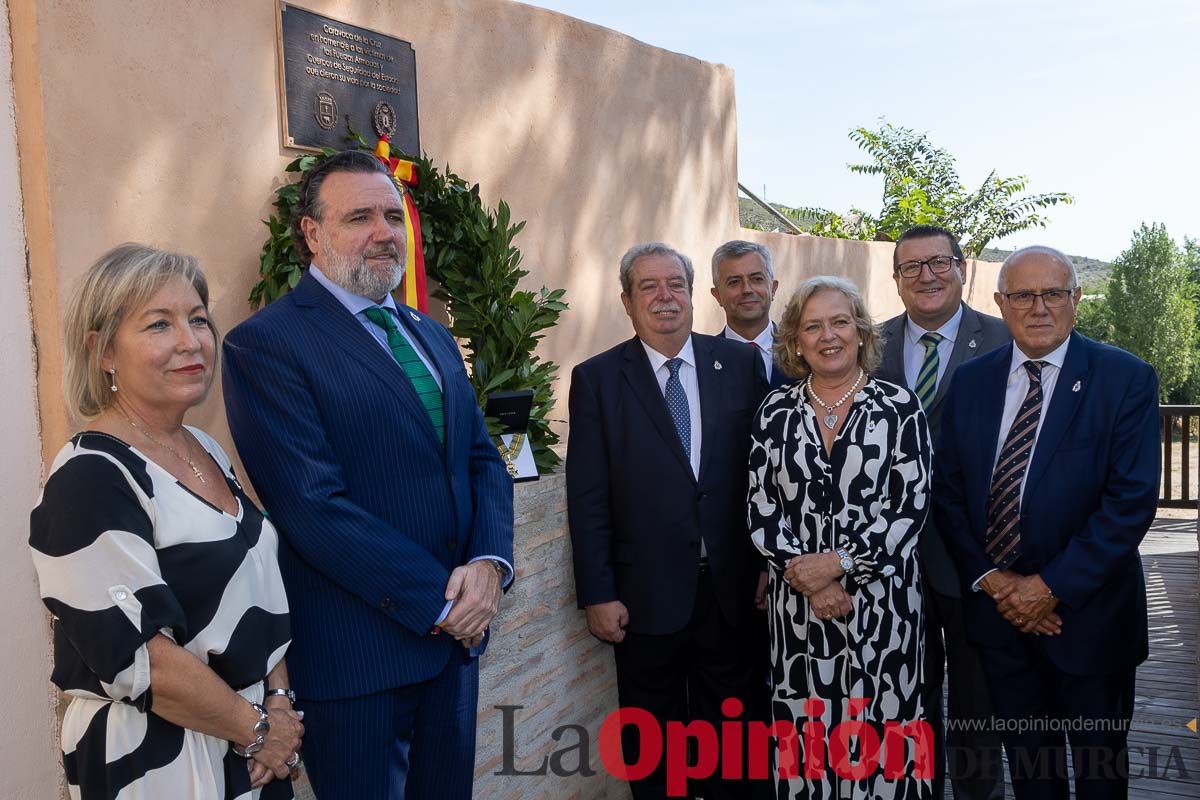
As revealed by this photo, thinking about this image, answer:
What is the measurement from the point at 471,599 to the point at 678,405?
4.13 ft

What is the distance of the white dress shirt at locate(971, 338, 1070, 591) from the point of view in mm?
2936

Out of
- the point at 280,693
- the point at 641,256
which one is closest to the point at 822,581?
the point at 641,256

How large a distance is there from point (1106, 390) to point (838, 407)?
0.81 m

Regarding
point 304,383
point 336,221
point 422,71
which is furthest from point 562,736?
point 422,71

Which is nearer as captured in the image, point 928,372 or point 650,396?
point 650,396

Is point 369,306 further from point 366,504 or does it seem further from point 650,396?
point 650,396

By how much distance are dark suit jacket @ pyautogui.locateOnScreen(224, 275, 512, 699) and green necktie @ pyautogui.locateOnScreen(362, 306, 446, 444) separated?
7 cm

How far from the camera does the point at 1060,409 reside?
289 centimetres

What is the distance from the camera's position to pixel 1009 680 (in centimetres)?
300

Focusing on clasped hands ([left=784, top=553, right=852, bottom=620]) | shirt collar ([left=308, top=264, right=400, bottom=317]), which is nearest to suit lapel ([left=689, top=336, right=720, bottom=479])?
clasped hands ([left=784, top=553, right=852, bottom=620])

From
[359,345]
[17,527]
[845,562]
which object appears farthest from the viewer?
[845,562]

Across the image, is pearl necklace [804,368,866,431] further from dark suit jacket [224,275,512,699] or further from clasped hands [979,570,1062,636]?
dark suit jacket [224,275,512,699]

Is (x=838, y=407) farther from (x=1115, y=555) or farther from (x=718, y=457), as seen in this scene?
A: (x=1115, y=555)

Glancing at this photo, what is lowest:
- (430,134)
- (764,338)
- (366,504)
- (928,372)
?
(366,504)
